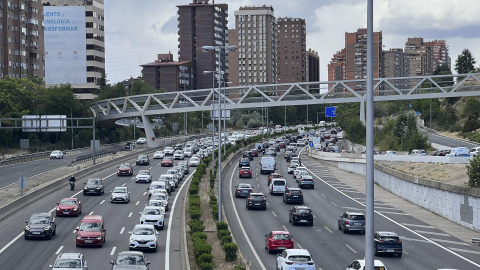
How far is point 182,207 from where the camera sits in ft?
162

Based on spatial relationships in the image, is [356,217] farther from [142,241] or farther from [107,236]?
[142,241]

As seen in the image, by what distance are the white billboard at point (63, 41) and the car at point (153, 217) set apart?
407ft

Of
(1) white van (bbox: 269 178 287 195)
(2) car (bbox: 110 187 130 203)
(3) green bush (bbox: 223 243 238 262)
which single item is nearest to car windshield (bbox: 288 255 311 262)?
(3) green bush (bbox: 223 243 238 262)

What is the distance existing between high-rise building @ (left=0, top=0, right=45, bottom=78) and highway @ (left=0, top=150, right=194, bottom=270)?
311 ft

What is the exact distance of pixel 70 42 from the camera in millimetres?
159500

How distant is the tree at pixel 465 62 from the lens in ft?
614

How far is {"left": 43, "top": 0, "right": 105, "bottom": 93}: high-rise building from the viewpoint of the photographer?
158750 mm

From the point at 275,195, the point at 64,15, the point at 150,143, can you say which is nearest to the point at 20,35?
the point at 64,15

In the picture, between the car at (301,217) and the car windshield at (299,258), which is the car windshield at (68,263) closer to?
the car windshield at (299,258)

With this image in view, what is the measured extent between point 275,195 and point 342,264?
31189 mm

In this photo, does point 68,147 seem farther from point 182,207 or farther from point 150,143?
point 182,207

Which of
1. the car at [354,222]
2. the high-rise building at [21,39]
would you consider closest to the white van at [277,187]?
the car at [354,222]

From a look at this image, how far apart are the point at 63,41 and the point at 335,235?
127887 mm

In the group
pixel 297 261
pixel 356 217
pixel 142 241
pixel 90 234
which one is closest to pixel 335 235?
pixel 356 217
